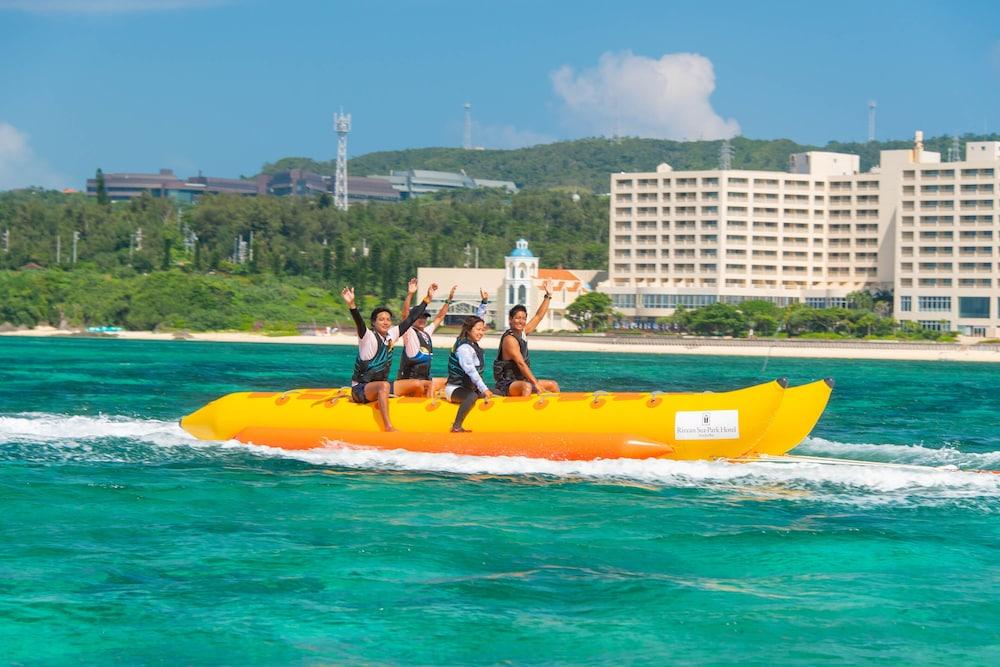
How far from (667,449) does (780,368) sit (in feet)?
177

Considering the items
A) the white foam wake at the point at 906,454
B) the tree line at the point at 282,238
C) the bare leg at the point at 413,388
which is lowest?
the white foam wake at the point at 906,454

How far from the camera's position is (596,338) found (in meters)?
101

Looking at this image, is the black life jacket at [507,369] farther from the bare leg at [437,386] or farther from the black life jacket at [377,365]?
the black life jacket at [377,365]

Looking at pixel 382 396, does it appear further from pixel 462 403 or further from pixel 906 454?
pixel 906 454

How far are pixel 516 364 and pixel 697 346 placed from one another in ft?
264

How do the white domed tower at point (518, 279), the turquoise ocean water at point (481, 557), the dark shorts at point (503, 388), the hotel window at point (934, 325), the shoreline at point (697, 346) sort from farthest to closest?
the hotel window at point (934, 325) < the white domed tower at point (518, 279) < the shoreline at point (697, 346) < the dark shorts at point (503, 388) < the turquoise ocean water at point (481, 557)

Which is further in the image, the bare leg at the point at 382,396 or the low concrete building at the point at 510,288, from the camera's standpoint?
the low concrete building at the point at 510,288

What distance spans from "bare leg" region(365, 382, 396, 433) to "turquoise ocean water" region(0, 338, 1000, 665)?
0.43 m

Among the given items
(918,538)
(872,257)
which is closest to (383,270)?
(872,257)

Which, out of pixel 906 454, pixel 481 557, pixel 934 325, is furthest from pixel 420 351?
pixel 934 325

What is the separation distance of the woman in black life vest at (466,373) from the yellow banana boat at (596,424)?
132 millimetres

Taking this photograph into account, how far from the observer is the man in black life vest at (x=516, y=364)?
16766 millimetres

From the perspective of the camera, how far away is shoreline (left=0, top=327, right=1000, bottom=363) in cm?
8862

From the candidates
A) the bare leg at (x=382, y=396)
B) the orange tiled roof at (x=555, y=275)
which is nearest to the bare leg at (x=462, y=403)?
the bare leg at (x=382, y=396)
